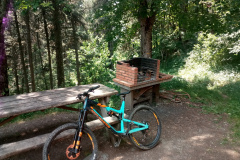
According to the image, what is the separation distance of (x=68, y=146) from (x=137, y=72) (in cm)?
243

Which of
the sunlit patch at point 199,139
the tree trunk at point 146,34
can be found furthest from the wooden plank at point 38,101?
the tree trunk at point 146,34

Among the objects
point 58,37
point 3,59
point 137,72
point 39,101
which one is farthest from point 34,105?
point 58,37

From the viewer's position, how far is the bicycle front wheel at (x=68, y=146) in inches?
93.3

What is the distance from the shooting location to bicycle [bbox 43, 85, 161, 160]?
248 centimetres

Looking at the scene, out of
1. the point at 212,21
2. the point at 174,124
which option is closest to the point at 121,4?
the point at 212,21

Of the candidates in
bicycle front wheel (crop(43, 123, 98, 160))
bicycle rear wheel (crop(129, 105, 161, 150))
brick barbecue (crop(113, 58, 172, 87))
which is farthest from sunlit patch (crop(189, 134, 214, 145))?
bicycle front wheel (crop(43, 123, 98, 160))

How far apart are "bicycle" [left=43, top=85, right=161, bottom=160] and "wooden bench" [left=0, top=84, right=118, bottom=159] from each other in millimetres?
250

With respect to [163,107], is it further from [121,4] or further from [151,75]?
[121,4]

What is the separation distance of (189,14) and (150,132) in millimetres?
4201

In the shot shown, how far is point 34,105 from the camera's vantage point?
9.30ft

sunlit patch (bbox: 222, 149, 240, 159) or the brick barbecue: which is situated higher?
the brick barbecue

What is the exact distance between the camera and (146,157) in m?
3.02

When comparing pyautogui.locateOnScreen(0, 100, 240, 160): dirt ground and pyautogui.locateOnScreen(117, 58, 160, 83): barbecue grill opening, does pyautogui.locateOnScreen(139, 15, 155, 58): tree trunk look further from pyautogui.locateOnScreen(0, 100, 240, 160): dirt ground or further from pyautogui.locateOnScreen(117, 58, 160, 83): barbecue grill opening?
pyautogui.locateOnScreen(0, 100, 240, 160): dirt ground

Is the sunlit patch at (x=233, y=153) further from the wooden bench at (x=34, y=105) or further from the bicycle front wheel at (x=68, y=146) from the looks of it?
the bicycle front wheel at (x=68, y=146)
